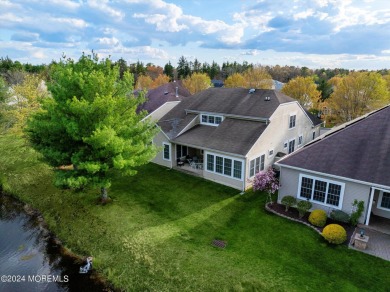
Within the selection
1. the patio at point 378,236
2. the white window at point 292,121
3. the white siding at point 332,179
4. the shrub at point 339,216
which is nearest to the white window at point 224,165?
the white siding at point 332,179

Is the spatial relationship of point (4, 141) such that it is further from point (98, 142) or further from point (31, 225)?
point (98, 142)

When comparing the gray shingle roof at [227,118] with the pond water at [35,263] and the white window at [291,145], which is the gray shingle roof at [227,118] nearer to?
the white window at [291,145]

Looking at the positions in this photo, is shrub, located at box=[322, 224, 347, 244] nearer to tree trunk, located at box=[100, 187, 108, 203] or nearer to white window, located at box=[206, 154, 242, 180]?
white window, located at box=[206, 154, 242, 180]

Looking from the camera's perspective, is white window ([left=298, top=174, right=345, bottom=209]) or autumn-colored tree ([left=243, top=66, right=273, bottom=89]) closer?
white window ([left=298, top=174, right=345, bottom=209])

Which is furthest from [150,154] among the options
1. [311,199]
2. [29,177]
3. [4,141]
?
[4,141]

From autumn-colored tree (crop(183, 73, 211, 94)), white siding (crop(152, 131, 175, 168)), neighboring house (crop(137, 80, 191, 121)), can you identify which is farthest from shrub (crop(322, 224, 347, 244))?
autumn-colored tree (crop(183, 73, 211, 94))

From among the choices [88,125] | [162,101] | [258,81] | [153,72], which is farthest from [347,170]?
[153,72]

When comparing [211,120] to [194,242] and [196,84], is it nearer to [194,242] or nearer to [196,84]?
[194,242]

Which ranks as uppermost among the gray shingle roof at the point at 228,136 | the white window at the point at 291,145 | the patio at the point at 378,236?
the gray shingle roof at the point at 228,136

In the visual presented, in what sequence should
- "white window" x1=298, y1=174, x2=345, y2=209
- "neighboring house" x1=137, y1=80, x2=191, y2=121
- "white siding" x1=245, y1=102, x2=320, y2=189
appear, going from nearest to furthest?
"white window" x1=298, y1=174, x2=345, y2=209
"white siding" x1=245, y1=102, x2=320, y2=189
"neighboring house" x1=137, y1=80, x2=191, y2=121
